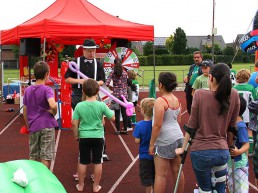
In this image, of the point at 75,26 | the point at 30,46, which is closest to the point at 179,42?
the point at 30,46

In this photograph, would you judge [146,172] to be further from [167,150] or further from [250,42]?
[250,42]

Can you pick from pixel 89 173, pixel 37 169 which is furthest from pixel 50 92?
pixel 89 173

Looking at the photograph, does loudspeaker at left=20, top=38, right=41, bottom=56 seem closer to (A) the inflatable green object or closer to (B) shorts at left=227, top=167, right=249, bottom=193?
(A) the inflatable green object

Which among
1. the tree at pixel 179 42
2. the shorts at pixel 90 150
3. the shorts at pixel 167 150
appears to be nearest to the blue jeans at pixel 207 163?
the shorts at pixel 167 150

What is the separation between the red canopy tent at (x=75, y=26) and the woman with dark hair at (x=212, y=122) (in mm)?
6570

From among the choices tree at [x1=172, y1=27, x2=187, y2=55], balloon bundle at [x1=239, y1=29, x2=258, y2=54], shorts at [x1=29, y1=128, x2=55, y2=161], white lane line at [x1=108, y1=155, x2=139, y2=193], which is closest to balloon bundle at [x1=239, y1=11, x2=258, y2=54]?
balloon bundle at [x1=239, y1=29, x2=258, y2=54]

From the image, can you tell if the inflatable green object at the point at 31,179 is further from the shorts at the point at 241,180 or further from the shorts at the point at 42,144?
the shorts at the point at 241,180

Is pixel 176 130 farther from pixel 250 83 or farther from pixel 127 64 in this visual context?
pixel 127 64

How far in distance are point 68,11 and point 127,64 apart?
2.23 meters

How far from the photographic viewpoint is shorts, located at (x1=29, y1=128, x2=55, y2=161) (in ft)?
15.4

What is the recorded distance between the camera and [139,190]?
517 cm

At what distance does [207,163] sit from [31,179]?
60.8 inches

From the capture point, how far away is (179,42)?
8419cm

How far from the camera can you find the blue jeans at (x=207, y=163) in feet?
10.7
